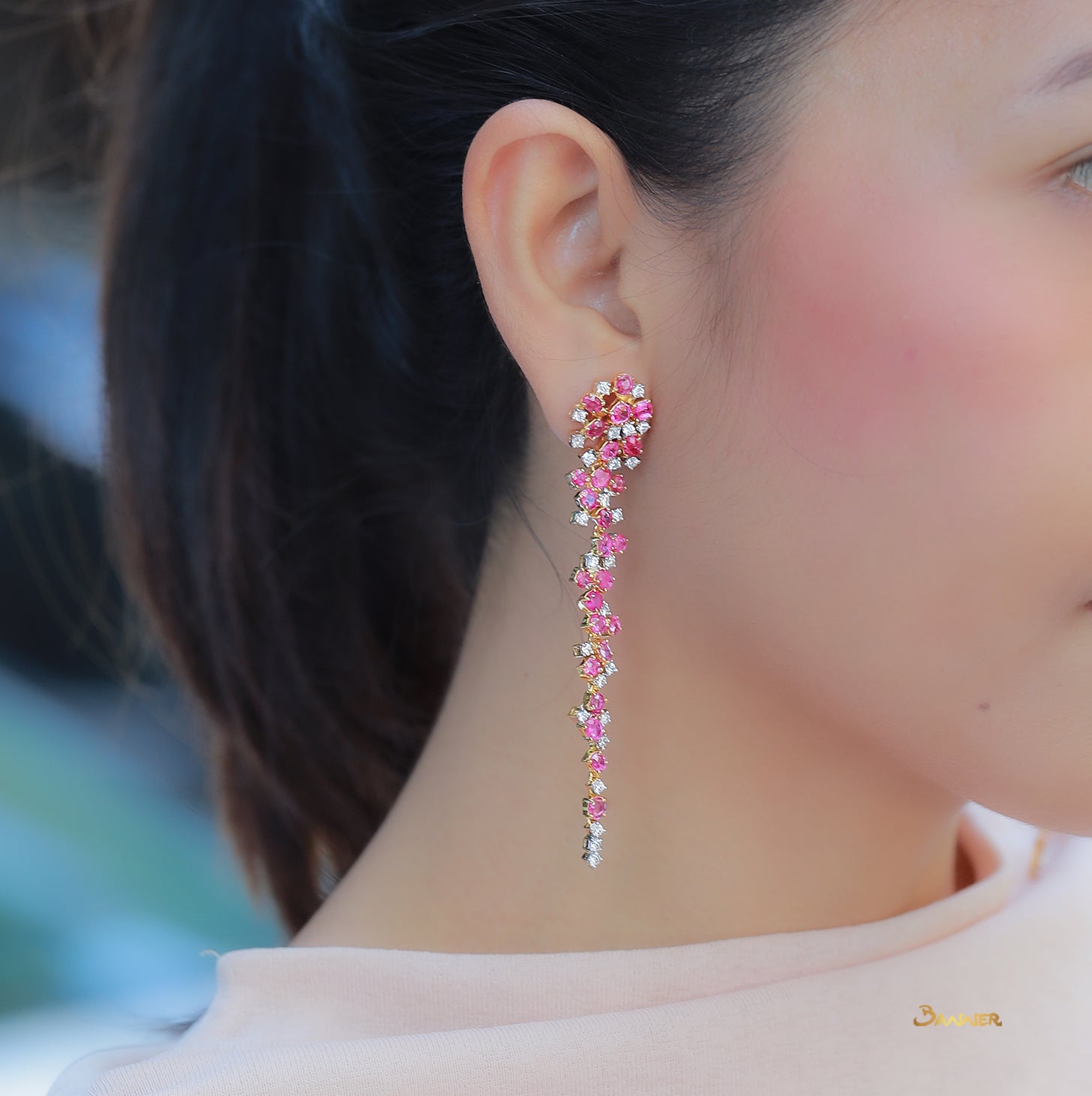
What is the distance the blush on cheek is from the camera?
2.35 ft

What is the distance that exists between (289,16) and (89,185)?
66cm

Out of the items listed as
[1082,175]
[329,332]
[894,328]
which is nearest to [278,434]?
[329,332]

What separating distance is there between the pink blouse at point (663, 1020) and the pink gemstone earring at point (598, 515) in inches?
5.0

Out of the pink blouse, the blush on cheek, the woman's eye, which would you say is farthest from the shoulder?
the woman's eye

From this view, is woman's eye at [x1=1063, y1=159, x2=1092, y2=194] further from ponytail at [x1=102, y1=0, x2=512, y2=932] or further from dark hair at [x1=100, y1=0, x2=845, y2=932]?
ponytail at [x1=102, y1=0, x2=512, y2=932]

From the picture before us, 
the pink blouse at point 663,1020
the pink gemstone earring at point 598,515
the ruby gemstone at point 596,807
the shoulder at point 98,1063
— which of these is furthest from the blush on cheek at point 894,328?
the shoulder at point 98,1063

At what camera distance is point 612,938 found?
94 cm

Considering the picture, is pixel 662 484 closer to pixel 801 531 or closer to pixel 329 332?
pixel 801 531

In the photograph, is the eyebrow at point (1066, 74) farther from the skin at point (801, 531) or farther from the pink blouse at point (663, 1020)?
the pink blouse at point (663, 1020)

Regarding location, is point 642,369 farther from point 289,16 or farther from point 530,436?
point 289,16

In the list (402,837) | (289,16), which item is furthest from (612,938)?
(289,16)

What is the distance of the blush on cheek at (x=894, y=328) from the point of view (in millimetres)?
718

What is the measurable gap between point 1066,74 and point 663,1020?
65 centimetres

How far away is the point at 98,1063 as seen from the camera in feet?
3.25
